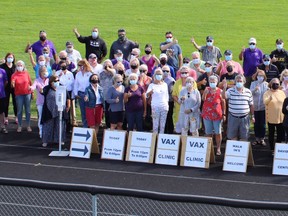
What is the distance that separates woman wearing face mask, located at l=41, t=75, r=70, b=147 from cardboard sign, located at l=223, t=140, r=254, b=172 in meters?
4.31

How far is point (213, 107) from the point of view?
1900 centimetres

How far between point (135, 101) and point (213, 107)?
6.27 feet

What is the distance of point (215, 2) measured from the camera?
150 feet

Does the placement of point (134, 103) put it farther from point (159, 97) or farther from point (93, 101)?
point (93, 101)

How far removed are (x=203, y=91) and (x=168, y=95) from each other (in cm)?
86

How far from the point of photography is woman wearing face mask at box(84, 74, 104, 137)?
19.9 metres

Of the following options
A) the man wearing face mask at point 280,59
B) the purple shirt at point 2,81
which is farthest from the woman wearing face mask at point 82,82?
the man wearing face mask at point 280,59

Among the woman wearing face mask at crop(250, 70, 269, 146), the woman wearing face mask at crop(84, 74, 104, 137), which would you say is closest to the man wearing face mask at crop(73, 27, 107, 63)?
the woman wearing face mask at crop(84, 74, 104, 137)

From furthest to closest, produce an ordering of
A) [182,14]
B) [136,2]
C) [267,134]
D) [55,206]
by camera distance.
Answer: [136,2] < [182,14] < [267,134] < [55,206]

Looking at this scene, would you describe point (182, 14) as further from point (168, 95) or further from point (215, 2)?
point (168, 95)

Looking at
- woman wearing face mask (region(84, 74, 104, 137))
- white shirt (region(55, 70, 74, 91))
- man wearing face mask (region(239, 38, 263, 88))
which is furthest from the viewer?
man wearing face mask (region(239, 38, 263, 88))

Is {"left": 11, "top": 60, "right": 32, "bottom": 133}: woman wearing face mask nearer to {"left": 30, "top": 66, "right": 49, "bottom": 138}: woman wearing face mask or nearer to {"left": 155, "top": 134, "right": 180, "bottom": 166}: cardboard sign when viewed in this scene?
{"left": 30, "top": 66, "right": 49, "bottom": 138}: woman wearing face mask

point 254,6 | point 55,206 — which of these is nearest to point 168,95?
point 55,206

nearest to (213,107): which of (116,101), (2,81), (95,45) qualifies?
(116,101)
